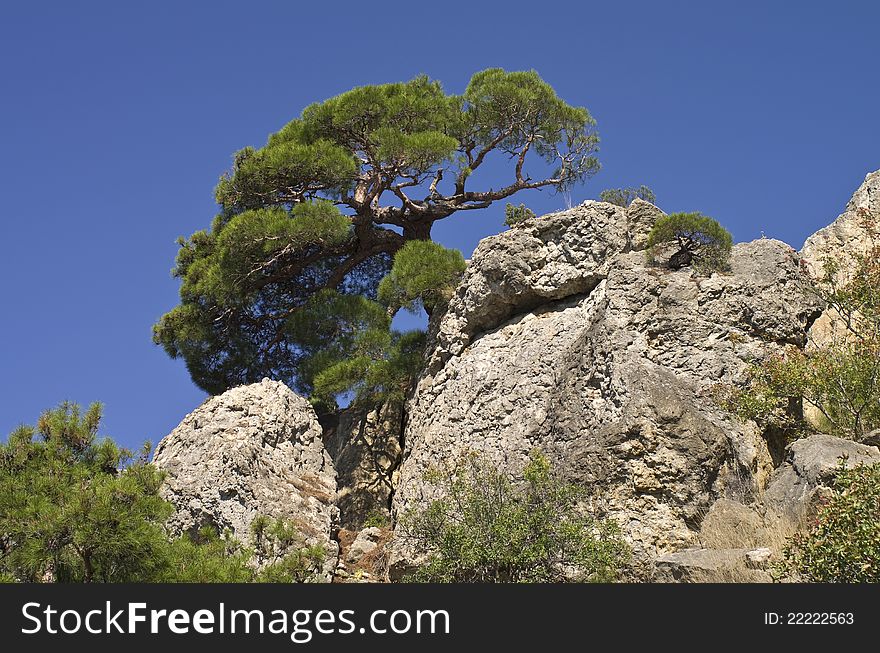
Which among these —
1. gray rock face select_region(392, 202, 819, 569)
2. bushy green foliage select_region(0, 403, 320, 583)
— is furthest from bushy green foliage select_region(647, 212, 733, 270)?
bushy green foliage select_region(0, 403, 320, 583)

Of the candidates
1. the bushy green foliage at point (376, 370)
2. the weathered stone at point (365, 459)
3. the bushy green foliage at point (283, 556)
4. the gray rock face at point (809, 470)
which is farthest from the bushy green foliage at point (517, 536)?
the bushy green foliage at point (376, 370)

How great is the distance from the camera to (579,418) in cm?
1573

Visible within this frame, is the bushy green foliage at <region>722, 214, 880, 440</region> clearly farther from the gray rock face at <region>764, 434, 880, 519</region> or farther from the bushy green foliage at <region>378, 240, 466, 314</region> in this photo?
the bushy green foliage at <region>378, 240, 466, 314</region>

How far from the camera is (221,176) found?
22.0 meters

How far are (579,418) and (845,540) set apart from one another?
563 cm

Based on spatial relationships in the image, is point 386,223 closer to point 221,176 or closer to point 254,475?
point 221,176

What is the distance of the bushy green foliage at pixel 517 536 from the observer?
12.9 m

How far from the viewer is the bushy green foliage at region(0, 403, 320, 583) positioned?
10.5 m

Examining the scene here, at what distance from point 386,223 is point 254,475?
7.67 m

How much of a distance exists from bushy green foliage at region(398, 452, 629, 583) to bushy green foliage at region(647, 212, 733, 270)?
17.1ft

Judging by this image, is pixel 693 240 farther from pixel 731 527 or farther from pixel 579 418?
pixel 731 527

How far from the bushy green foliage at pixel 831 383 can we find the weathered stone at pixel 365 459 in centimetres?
686

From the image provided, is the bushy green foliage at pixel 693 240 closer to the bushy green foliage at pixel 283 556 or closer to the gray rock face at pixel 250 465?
the gray rock face at pixel 250 465

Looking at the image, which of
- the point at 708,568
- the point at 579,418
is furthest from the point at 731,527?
the point at 579,418
